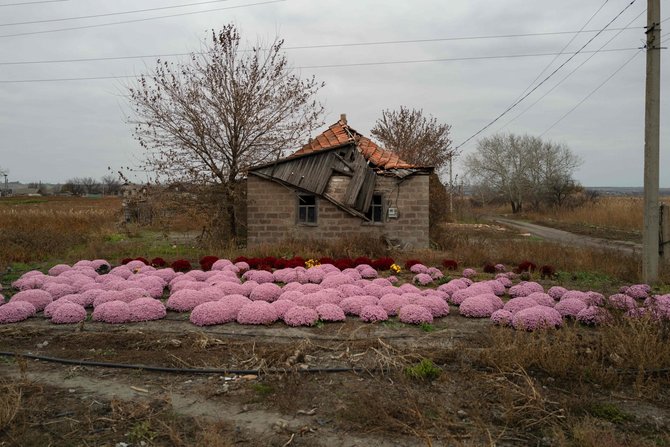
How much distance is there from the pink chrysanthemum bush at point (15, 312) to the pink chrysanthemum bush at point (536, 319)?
7.59m

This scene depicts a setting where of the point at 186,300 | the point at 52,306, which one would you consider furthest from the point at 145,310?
the point at 52,306

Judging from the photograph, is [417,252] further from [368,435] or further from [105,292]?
[368,435]

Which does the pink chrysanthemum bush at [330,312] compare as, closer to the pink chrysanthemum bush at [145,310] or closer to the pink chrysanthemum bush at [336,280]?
the pink chrysanthemum bush at [336,280]

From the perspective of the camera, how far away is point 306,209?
17.9m

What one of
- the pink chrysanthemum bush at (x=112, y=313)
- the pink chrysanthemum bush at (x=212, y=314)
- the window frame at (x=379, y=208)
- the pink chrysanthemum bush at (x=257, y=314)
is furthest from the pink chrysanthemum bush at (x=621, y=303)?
the window frame at (x=379, y=208)

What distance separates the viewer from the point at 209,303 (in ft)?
25.4

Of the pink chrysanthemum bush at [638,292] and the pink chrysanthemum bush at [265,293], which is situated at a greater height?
the pink chrysanthemum bush at [265,293]

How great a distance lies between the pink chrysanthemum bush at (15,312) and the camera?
7.73m

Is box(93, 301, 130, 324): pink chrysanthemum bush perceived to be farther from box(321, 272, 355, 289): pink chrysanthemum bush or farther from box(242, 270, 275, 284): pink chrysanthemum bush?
box(321, 272, 355, 289): pink chrysanthemum bush

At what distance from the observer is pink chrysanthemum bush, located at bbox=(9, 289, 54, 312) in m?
8.36

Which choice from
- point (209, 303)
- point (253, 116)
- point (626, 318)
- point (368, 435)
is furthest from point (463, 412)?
point (253, 116)

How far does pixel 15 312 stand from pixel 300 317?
4.56 meters

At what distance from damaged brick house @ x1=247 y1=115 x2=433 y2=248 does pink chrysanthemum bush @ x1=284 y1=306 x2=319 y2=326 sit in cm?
1014

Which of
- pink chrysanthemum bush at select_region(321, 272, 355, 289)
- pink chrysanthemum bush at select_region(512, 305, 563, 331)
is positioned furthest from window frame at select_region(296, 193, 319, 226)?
pink chrysanthemum bush at select_region(512, 305, 563, 331)
